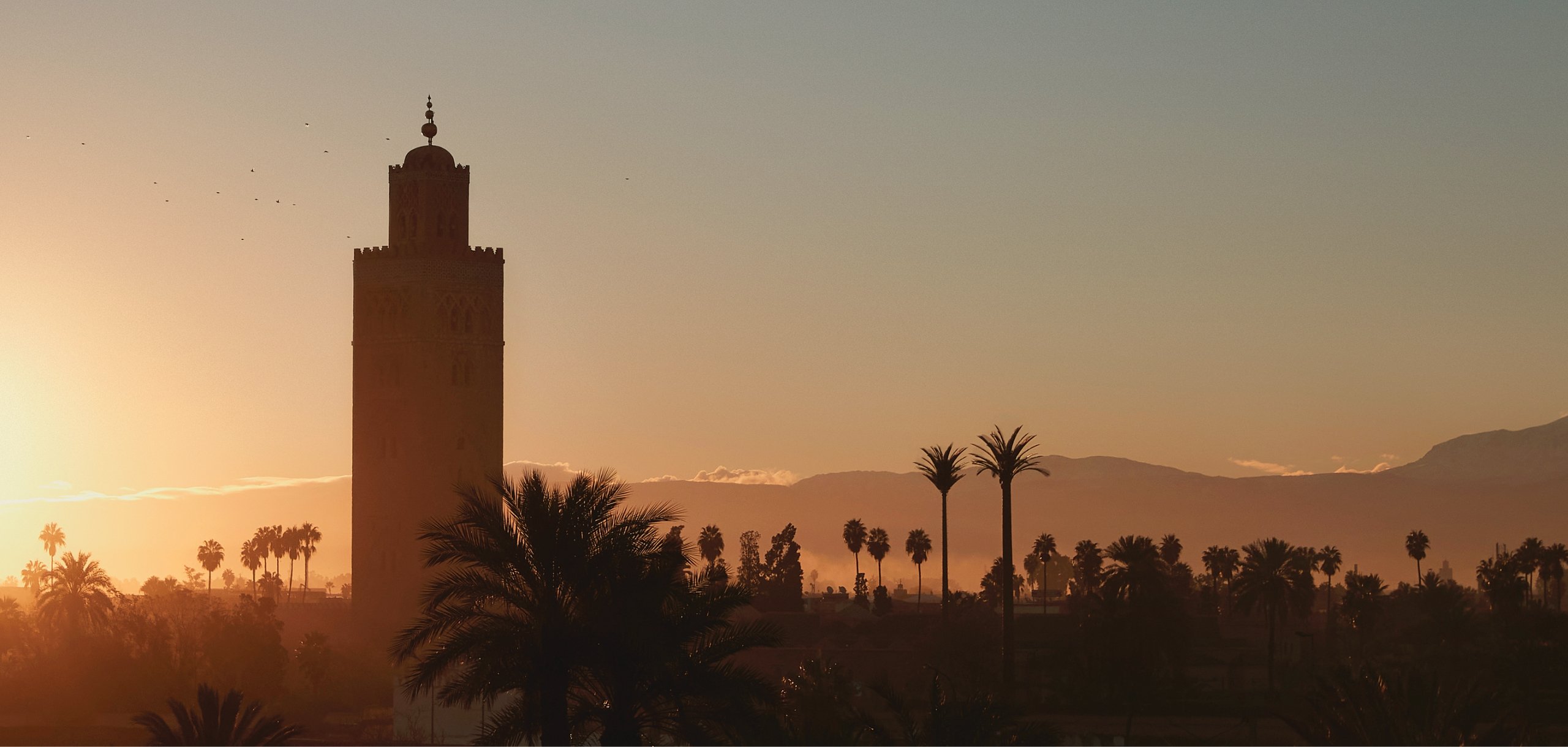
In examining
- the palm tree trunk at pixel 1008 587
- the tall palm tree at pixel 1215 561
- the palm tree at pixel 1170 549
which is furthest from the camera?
the palm tree at pixel 1170 549

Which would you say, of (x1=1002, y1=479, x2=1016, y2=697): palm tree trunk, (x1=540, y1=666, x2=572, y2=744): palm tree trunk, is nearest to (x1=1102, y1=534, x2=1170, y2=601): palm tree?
(x1=1002, y1=479, x2=1016, y2=697): palm tree trunk

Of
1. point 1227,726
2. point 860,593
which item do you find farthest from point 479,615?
point 860,593

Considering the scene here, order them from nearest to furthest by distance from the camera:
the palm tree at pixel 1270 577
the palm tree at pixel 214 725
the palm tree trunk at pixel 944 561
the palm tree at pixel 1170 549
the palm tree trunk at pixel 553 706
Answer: the palm tree trunk at pixel 553 706 → the palm tree at pixel 214 725 → the palm tree trunk at pixel 944 561 → the palm tree at pixel 1270 577 → the palm tree at pixel 1170 549

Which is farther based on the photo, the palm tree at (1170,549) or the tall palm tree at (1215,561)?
the palm tree at (1170,549)

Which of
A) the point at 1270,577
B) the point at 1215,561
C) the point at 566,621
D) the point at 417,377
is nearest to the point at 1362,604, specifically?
the point at 1270,577

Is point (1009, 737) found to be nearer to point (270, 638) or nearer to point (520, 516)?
point (520, 516)

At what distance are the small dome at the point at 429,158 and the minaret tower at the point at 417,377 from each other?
0.13 ft

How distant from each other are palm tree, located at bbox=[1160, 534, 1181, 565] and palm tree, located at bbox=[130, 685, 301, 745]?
114601mm

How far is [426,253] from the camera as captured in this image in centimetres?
8475

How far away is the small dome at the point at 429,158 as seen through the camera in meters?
85.7

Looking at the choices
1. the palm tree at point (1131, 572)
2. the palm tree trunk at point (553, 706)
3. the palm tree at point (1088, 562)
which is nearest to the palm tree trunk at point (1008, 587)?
the palm tree at point (1131, 572)

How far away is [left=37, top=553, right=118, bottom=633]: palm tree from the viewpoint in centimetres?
9588

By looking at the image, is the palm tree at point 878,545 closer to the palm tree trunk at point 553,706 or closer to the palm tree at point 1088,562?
the palm tree at point 1088,562

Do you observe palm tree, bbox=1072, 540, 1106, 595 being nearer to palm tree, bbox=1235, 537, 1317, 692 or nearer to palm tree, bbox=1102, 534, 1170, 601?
palm tree, bbox=1235, 537, 1317, 692
